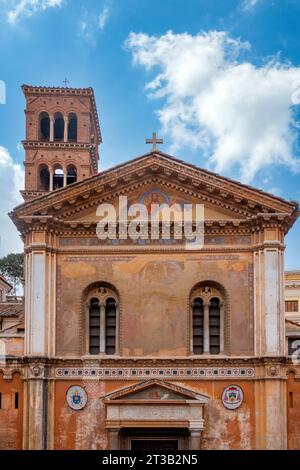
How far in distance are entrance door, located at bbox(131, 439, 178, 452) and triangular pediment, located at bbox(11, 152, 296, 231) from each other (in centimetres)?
790

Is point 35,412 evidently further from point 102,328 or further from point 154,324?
point 154,324

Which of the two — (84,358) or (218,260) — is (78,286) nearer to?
(84,358)

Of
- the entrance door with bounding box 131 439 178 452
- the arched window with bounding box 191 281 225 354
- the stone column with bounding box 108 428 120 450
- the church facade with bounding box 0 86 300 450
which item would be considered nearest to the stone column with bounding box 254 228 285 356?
the church facade with bounding box 0 86 300 450

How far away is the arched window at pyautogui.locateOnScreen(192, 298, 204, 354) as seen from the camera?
29531mm

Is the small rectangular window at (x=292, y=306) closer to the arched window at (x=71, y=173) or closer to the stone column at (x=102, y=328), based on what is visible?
the arched window at (x=71, y=173)

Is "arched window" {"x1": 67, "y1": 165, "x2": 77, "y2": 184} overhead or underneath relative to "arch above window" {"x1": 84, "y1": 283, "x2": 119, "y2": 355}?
overhead

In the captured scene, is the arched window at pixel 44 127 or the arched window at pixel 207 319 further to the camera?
the arched window at pixel 44 127

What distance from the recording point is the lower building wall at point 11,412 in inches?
1142

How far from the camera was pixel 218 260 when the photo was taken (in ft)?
97.7

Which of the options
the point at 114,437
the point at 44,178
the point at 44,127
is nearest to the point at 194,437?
the point at 114,437

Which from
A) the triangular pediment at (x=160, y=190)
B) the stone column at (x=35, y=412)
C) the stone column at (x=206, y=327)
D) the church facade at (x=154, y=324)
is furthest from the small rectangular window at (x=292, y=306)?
the stone column at (x=35, y=412)

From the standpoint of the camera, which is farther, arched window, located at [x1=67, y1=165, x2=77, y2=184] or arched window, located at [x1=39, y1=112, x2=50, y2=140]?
arched window, located at [x1=39, y1=112, x2=50, y2=140]

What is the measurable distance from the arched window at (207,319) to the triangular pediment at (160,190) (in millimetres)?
2668

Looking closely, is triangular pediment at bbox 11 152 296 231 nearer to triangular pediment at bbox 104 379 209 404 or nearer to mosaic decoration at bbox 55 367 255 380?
mosaic decoration at bbox 55 367 255 380
